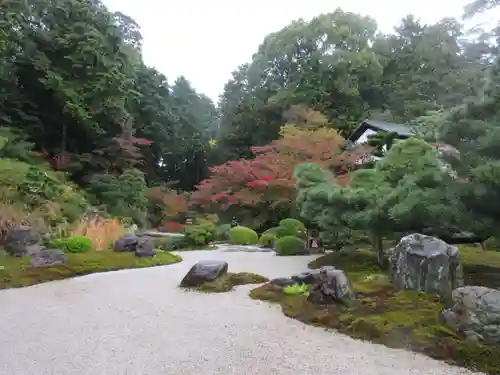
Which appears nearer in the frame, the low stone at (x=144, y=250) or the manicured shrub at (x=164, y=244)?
the low stone at (x=144, y=250)

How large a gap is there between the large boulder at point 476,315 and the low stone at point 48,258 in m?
5.73

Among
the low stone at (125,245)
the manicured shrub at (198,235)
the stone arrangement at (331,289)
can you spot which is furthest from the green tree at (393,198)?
the manicured shrub at (198,235)

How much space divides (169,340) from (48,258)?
4184mm

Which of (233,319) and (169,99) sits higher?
(169,99)

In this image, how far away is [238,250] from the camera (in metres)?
10.6

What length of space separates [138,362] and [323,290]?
7.09 feet

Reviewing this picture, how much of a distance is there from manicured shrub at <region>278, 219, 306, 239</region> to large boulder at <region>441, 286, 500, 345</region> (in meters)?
7.42

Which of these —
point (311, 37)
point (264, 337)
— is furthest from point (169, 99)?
point (264, 337)

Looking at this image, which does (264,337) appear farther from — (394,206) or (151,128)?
(151,128)

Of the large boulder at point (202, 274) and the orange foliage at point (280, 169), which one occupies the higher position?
the orange foliage at point (280, 169)

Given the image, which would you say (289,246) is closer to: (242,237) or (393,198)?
(242,237)

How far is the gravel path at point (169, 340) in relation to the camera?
121 inches

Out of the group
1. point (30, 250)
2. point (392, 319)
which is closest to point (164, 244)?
point (30, 250)

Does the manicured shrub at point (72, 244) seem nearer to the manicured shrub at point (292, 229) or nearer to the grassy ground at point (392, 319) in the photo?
the grassy ground at point (392, 319)
